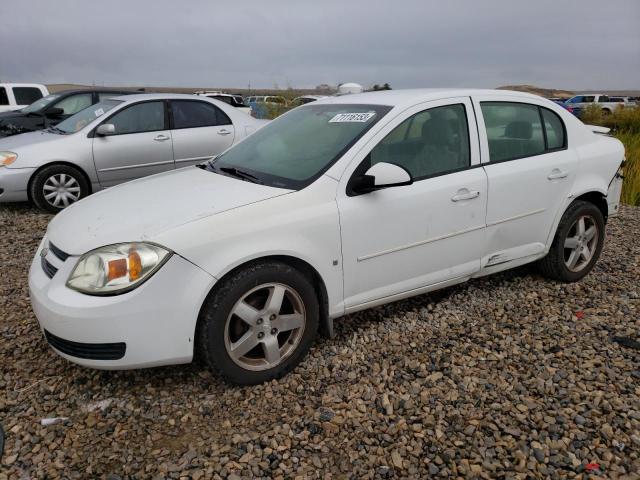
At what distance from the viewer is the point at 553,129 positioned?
401 cm

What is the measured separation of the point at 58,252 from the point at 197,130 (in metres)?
4.74

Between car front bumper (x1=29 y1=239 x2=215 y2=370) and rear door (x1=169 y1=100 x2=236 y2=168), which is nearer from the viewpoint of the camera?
car front bumper (x1=29 y1=239 x2=215 y2=370)

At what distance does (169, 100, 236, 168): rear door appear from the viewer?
7164mm

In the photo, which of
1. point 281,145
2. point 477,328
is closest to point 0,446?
point 281,145

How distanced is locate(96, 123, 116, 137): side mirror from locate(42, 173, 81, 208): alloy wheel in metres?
0.67

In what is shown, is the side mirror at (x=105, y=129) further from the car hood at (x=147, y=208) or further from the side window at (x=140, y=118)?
the car hood at (x=147, y=208)

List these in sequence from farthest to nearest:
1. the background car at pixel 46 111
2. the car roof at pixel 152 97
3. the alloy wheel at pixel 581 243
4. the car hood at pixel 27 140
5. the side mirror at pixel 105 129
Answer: the background car at pixel 46 111, the car roof at pixel 152 97, the car hood at pixel 27 140, the side mirror at pixel 105 129, the alloy wheel at pixel 581 243

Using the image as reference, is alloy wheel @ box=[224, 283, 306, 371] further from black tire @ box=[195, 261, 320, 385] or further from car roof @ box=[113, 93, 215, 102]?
car roof @ box=[113, 93, 215, 102]

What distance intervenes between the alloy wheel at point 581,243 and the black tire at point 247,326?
238 cm

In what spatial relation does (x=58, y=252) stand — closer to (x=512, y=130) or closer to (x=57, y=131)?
(x=512, y=130)

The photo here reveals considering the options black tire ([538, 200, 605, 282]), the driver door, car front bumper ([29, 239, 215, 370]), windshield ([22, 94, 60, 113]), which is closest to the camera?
car front bumper ([29, 239, 215, 370])

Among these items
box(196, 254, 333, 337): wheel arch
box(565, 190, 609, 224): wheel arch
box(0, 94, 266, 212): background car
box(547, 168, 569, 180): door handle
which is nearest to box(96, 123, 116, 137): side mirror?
box(0, 94, 266, 212): background car

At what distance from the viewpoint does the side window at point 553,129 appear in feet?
13.1

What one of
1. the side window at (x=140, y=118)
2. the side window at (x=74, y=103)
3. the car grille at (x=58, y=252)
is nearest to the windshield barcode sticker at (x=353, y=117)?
the car grille at (x=58, y=252)
